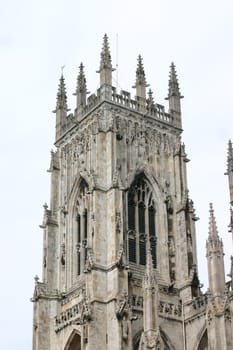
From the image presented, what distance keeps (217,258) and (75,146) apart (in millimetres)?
19069

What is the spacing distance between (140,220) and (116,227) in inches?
103

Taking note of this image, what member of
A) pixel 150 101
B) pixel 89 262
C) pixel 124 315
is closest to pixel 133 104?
pixel 150 101

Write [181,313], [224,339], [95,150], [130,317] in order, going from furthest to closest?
1. [95,150]
2. [181,313]
3. [130,317]
4. [224,339]

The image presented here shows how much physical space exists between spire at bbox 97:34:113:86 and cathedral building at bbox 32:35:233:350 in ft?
0.21

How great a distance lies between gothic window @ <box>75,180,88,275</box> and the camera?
152 feet

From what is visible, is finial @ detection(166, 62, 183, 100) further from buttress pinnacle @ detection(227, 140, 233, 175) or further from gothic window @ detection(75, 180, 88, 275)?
buttress pinnacle @ detection(227, 140, 233, 175)

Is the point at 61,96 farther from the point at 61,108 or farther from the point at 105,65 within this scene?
the point at 105,65

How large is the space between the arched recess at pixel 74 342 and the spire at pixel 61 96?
46.5ft

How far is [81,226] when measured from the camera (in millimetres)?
47375

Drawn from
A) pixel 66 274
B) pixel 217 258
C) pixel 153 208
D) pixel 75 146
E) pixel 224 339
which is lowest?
pixel 224 339

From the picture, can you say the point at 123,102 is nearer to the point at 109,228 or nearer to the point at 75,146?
the point at 75,146

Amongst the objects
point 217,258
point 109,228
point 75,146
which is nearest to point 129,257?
point 109,228

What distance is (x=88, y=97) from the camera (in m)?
50.1

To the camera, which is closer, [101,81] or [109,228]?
[109,228]
